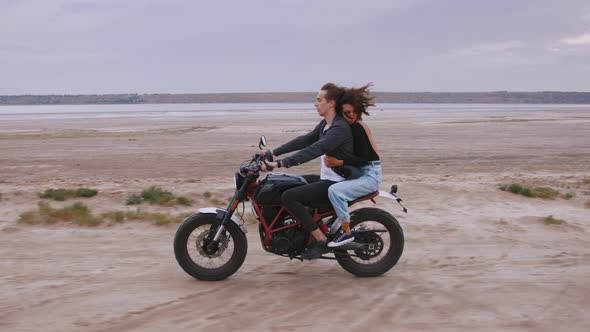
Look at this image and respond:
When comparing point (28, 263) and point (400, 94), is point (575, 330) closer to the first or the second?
point (28, 263)

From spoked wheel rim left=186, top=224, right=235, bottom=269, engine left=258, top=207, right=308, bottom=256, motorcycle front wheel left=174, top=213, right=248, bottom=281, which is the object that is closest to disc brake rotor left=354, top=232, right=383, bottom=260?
engine left=258, top=207, right=308, bottom=256

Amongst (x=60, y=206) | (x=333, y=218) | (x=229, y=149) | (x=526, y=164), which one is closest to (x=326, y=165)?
(x=333, y=218)

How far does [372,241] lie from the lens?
242 inches

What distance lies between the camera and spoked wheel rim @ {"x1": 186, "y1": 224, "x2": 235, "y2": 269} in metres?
5.95

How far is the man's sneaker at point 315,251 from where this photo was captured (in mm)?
5852

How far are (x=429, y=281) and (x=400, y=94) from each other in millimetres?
158691

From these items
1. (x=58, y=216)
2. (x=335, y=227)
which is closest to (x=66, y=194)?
(x=58, y=216)

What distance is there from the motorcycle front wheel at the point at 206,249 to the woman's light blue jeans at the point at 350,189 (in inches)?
38.9

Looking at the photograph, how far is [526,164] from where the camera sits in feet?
56.2

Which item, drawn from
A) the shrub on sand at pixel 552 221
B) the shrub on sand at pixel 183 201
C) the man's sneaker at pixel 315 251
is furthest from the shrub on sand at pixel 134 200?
the shrub on sand at pixel 552 221

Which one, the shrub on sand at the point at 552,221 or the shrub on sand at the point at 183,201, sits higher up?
the shrub on sand at the point at 183,201

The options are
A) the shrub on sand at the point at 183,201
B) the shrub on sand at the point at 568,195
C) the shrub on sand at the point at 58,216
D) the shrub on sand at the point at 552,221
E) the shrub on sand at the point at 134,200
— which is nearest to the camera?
the shrub on sand at the point at 58,216

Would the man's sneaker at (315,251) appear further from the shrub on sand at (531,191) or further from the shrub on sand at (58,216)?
the shrub on sand at (531,191)

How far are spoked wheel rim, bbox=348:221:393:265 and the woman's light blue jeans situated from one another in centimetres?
31
